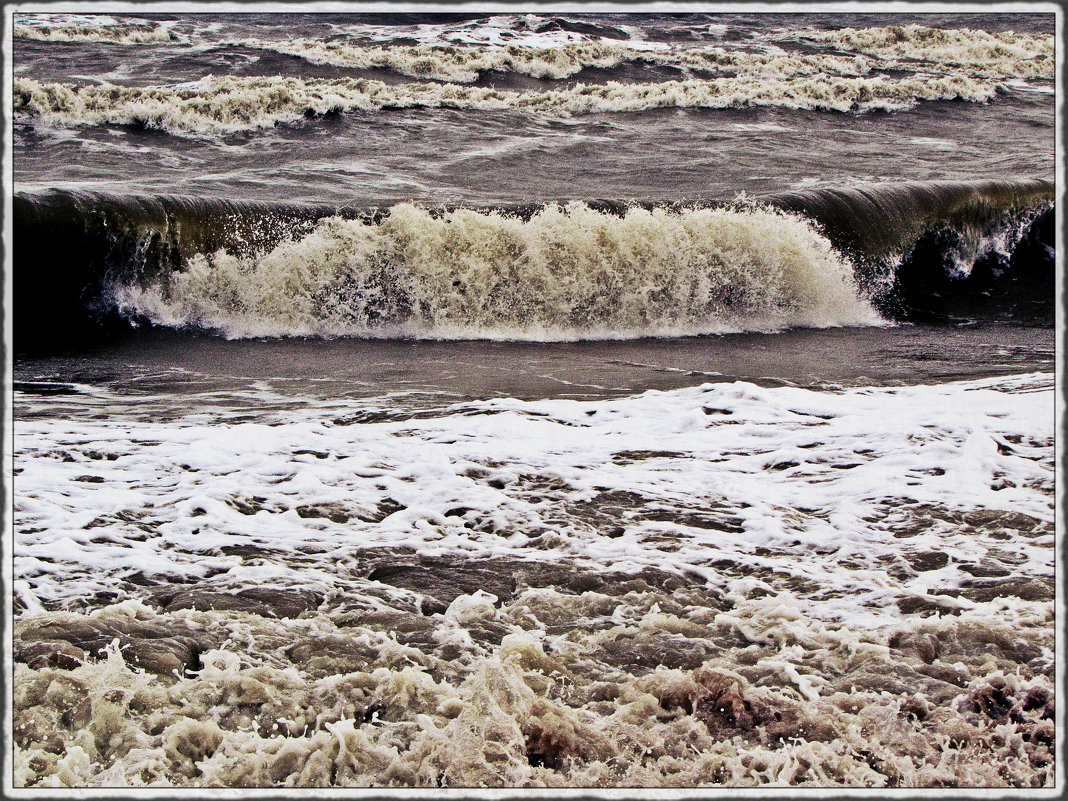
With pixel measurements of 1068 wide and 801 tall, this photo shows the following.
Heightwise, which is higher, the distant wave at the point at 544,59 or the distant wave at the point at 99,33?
the distant wave at the point at 99,33

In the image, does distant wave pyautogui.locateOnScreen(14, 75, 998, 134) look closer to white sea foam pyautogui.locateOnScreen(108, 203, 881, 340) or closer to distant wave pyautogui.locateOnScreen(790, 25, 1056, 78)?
distant wave pyautogui.locateOnScreen(790, 25, 1056, 78)

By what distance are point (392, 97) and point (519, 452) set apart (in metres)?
13.5

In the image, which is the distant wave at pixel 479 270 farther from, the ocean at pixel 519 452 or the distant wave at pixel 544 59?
the distant wave at pixel 544 59

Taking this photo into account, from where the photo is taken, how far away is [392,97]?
17.5 meters

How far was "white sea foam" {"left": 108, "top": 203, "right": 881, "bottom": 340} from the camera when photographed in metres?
9.66

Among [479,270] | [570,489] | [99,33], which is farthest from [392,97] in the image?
[570,489]

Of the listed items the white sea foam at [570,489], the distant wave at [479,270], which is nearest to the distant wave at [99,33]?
the distant wave at [479,270]

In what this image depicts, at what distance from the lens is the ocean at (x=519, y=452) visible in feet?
10.3

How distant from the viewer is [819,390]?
23.4 ft

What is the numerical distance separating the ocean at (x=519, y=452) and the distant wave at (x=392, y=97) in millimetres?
120

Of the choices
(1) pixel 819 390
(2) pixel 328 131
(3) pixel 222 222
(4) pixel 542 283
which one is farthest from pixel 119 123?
(1) pixel 819 390

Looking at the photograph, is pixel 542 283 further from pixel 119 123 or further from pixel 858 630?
pixel 119 123

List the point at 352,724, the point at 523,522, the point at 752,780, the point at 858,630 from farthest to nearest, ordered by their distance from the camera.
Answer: the point at 523,522
the point at 858,630
the point at 352,724
the point at 752,780

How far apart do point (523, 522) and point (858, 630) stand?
1615 mm
